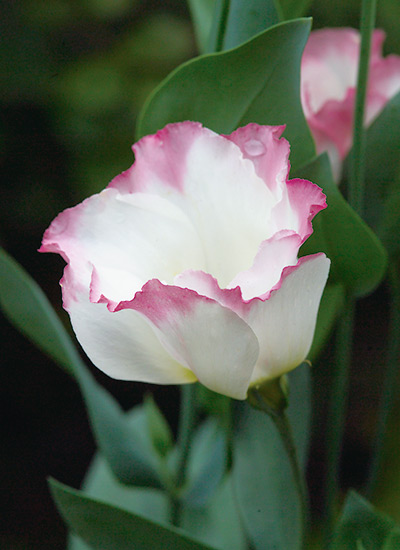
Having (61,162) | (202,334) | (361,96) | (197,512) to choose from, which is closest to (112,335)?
(202,334)

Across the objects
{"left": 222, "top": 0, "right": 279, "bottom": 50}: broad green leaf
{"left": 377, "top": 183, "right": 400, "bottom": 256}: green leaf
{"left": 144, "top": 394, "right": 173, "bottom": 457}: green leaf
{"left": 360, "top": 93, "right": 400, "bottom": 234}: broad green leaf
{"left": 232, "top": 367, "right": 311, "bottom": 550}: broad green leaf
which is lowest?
{"left": 144, "top": 394, "right": 173, "bottom": 457}: green leaf

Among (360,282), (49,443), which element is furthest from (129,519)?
(49,443)

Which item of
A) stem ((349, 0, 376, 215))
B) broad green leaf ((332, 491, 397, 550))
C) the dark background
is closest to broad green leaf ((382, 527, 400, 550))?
broad green leaf ((332, 491, 397, 550))

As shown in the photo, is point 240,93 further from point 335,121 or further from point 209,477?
point 209,477

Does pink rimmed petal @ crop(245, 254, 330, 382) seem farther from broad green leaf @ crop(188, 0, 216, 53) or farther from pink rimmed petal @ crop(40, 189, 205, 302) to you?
broad green leaf @ crop(188, 0, 216, 53)

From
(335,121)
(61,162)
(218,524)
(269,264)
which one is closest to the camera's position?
(269,264)
